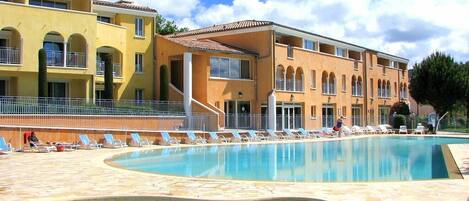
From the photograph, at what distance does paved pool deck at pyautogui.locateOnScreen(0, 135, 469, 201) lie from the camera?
39.5 ft

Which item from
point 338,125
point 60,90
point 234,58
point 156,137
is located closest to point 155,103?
point 156,137

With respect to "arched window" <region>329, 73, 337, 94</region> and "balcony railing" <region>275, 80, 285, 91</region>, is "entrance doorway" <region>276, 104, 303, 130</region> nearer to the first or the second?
"balcony railing" <region>275, 80, 285, 91</region>

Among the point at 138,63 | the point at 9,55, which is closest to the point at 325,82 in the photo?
the point at 138,63

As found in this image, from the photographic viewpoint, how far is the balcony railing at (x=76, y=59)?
32188mm

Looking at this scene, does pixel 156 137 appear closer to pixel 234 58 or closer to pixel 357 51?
pixel 234 58

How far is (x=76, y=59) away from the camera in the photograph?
32.3 metres

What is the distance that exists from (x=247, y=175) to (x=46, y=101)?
14.6 meters

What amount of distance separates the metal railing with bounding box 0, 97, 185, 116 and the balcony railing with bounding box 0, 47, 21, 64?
3199 millimetres

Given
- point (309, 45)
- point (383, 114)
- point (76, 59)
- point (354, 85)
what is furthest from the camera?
point (383, 114)

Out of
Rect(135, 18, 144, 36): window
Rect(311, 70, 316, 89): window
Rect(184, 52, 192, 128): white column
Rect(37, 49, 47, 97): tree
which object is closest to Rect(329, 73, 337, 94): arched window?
Rect(311, 70, 316, 89): window

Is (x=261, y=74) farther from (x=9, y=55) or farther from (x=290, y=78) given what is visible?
(x=9, y=55)

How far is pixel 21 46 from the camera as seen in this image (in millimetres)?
30156

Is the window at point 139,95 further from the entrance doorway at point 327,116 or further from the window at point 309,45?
the entrance doorway at point 327,116

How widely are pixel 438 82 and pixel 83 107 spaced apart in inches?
1484
